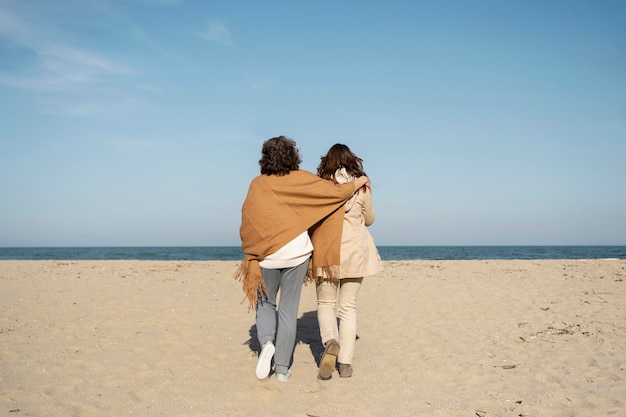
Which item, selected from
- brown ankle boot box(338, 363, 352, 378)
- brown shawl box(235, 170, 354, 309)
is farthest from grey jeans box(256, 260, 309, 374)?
brown ankle boot box(338, 363, 352, 378)

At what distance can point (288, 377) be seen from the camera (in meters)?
4.30

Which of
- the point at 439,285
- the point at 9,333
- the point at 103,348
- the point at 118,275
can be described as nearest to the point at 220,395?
the point at 103,348

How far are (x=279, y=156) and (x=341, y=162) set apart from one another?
0.61 metres

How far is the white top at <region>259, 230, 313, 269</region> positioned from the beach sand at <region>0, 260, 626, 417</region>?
3.45ft

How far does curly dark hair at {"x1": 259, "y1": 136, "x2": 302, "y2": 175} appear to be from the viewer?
4109 mm

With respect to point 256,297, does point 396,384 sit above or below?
below

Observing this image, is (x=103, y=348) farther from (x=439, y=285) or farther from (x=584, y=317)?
(x=439, y=285)

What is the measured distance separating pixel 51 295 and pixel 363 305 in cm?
573

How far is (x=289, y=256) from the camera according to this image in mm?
4102

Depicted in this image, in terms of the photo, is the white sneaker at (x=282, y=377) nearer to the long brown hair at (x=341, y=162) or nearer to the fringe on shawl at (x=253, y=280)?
the fringe on shawl at (x=253, y=280)

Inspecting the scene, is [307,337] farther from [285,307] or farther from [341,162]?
[341,162]

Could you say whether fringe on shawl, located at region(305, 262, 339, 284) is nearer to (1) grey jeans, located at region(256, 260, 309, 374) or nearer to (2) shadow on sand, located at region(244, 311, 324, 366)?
(1) grey jeans, located at region(256, 260, 309, 374)

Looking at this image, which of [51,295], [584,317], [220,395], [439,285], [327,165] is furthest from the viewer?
[439,285]

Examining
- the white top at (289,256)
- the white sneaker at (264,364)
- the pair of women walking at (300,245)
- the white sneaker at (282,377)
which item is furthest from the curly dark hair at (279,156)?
the white sneaker at (282,377)
